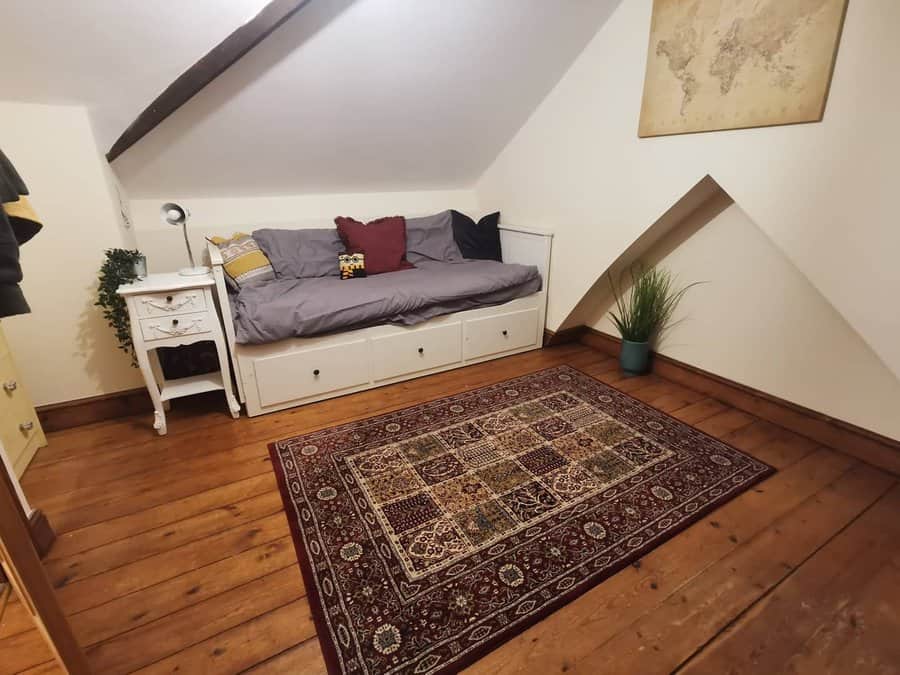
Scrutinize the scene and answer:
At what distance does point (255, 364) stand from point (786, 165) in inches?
96.4

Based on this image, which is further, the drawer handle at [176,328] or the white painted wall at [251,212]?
the white painted wall at [251,212]

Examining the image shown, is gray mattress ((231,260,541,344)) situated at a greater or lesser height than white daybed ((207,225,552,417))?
greater

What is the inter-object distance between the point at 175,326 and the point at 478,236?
6.61 feet

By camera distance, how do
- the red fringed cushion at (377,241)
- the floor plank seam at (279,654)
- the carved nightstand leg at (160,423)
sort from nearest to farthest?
the floor plank seam at (279,654) → the carved nightstand leg at (160,423) → the red fringed cushion at (377,241)

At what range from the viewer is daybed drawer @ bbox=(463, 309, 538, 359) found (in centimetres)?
269

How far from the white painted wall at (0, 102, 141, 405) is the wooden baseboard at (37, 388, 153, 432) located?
0.13 feet

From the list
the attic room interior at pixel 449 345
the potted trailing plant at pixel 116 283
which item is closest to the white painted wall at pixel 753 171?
the attic room interior at pixel 449 345

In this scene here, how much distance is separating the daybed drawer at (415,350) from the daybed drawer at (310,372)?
0.09 meters

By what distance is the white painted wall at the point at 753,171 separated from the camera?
1.42 metres

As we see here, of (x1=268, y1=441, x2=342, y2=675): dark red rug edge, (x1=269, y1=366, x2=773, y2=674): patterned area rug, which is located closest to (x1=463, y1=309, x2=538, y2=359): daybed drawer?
(x1=269, y1=366, x2=773, y2=674): patterned area rug

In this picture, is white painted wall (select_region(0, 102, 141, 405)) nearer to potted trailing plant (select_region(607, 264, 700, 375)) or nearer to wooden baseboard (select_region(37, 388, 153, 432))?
wooden baseboard (select_region(37, 388, 153, 432))

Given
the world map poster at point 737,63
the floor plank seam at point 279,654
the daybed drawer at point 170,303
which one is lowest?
the floor plank seam at point 279,654

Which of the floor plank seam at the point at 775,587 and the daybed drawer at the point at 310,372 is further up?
the daybed drawer at the point at 310,372

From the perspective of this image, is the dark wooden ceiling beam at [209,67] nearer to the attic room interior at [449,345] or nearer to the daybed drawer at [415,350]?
the attic room interior at [449,345]
